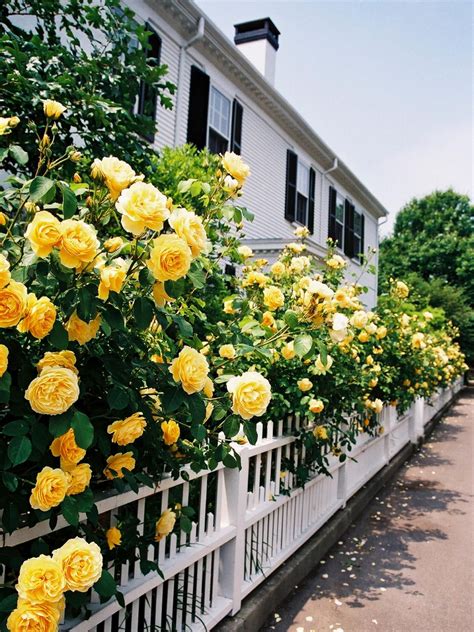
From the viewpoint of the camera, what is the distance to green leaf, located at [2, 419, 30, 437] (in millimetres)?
1230

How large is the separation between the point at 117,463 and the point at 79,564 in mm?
416

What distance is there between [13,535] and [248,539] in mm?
1941

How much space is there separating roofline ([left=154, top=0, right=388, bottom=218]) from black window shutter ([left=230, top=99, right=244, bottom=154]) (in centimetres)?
61

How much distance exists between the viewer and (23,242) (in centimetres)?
145

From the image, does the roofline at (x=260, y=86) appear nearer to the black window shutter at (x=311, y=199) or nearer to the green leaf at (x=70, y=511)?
the black window shutter at (x=311, y=199)

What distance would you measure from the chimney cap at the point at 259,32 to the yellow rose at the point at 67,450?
15.2 metres

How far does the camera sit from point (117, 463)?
5.42 feet

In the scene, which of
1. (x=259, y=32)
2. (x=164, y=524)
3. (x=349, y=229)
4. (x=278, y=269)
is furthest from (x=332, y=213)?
(x=164, y=524)

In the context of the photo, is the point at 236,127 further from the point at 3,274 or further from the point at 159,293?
the point at 3,274

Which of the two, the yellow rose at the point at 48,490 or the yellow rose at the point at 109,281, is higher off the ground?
the yellow rose at the point at 109,281

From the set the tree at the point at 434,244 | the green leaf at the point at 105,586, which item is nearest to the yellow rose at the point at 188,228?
the green leaf at the point at 105,586

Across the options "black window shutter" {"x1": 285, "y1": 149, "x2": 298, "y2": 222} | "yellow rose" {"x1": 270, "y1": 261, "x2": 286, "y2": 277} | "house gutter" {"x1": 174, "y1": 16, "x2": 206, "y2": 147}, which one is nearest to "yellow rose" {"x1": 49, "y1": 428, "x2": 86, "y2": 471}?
"yellow rose" {"x1": 270, "y1": 261, "x2": 286, "y2": 277}

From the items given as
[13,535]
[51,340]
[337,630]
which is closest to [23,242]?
[51,340]

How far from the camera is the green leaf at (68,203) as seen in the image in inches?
50.8
